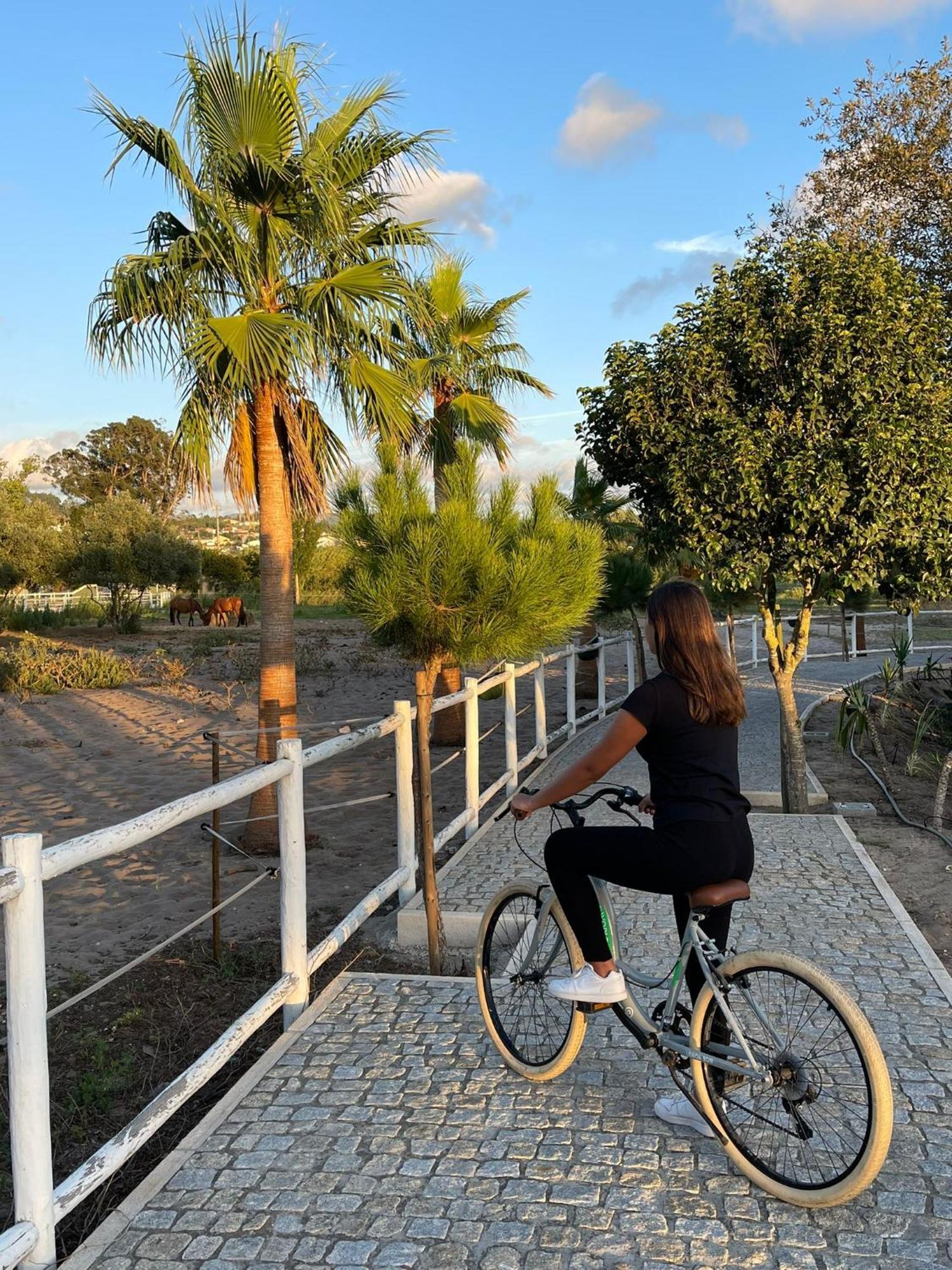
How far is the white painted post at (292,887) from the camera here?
4.32m

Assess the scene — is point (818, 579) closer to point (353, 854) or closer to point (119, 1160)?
point (353, 854)

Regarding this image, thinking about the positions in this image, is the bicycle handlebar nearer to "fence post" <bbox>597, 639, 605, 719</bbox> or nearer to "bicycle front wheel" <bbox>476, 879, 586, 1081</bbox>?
"bicycle front wheel" <bbox>476, 879, 586, 1081</bbox>

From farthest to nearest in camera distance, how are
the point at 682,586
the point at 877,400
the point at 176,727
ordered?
the point at 176,727 < the point at 877,400 < the point at 682,586

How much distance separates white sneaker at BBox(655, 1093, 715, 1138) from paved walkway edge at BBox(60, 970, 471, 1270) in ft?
4.66

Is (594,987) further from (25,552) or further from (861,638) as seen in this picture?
(25,552)

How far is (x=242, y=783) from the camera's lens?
3.90 meters

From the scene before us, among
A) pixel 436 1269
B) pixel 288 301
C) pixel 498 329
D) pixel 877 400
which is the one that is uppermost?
pixel 498 329

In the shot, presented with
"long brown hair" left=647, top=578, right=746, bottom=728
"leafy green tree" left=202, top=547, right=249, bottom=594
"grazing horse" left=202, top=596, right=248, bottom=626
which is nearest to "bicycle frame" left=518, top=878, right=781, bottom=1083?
"long brown hair" left=647, top=578, right=746, bottom=728

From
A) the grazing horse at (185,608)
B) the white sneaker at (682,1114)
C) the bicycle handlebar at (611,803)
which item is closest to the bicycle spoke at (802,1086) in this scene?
the white sneaker at (682,1114)

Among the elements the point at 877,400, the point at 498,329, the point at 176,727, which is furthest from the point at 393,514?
the point at 176,727

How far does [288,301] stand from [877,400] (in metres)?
4.88

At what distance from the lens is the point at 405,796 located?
6102mm

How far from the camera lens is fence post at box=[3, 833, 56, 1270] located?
253 centimetres

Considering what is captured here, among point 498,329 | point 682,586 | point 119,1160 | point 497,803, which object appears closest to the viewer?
point 119,1160
